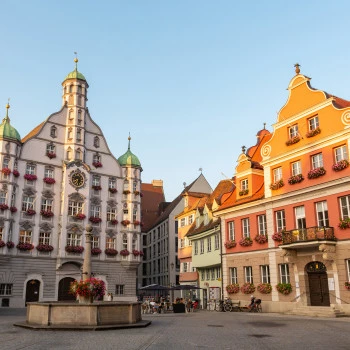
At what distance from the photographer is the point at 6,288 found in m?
44.6

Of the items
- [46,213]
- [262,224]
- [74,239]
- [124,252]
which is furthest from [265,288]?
[46,213]

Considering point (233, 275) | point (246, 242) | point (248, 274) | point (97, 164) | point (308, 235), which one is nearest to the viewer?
point (308, 235)

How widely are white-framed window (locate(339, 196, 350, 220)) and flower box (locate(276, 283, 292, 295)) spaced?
22.3ft

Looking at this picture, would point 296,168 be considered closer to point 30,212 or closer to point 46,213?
point 46,213

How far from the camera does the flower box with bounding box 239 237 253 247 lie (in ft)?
115

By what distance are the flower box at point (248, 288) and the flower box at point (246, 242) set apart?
3228mm

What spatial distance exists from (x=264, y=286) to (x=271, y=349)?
20.5 m

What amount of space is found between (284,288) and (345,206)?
782cm

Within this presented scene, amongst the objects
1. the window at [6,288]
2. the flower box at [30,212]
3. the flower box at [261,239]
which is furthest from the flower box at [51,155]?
the flower box at [261,239]

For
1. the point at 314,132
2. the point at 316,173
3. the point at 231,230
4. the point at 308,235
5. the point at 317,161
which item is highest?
the point at 314,132

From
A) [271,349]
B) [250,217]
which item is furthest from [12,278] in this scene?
[271,349]

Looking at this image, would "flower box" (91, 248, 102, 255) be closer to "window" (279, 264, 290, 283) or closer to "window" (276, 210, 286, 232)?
"window" (276, 210, 286, 232)

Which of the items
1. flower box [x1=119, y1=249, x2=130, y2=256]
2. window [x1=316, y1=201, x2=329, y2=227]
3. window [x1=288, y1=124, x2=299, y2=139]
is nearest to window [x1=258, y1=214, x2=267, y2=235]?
window [x1=316, y1=201, x2=329, y2=227]

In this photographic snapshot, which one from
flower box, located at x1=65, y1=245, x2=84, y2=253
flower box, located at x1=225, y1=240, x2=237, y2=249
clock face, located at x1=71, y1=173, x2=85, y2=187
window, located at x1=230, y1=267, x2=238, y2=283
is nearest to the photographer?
window, located at x1=230, y1=267, x2=238, y2=283
